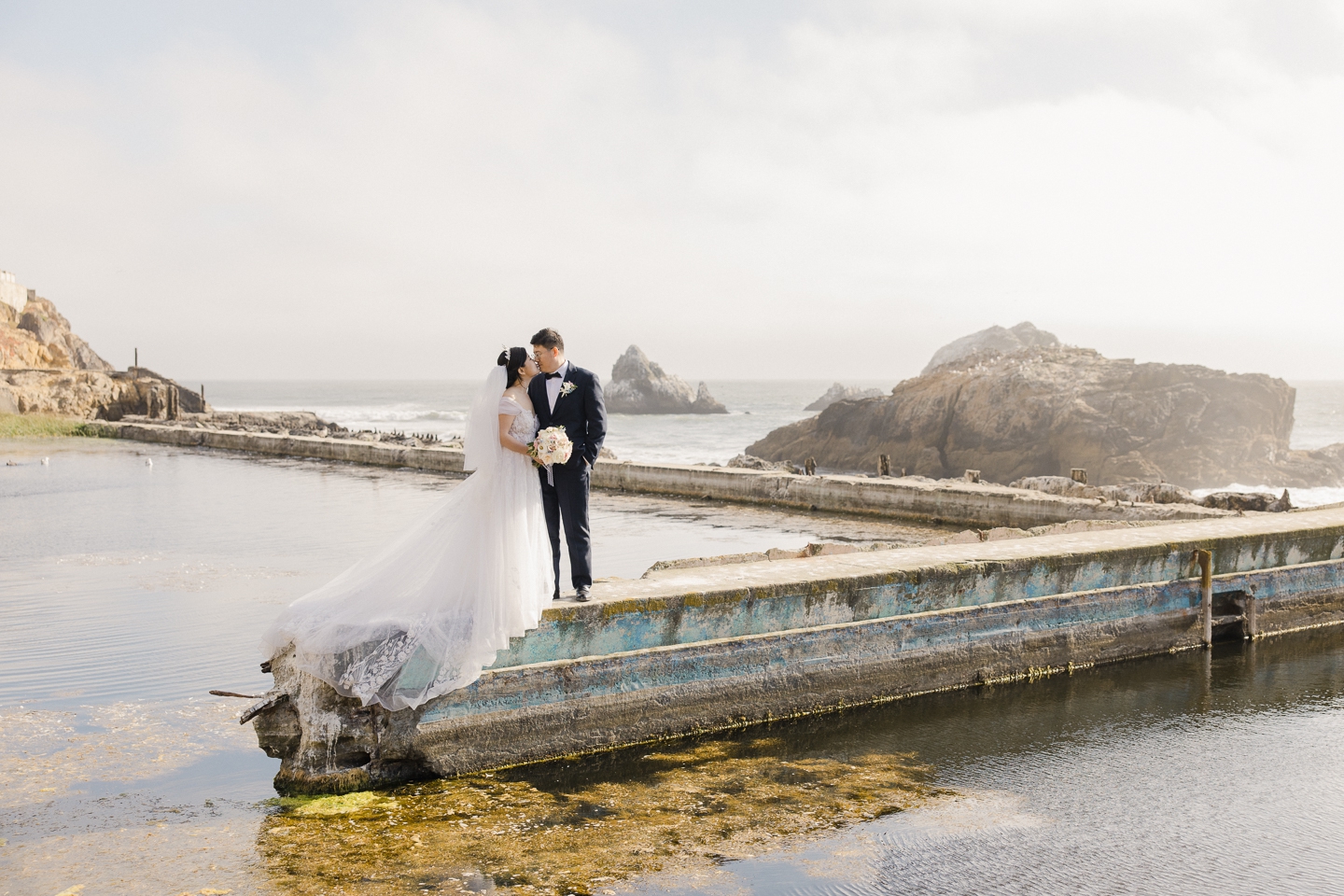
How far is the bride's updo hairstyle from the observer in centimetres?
511

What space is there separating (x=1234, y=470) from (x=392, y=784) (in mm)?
38648

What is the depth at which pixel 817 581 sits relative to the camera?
19.4 ft

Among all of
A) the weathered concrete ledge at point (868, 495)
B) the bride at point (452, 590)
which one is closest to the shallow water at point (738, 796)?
the bride at point (452, 590)

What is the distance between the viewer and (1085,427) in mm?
37719

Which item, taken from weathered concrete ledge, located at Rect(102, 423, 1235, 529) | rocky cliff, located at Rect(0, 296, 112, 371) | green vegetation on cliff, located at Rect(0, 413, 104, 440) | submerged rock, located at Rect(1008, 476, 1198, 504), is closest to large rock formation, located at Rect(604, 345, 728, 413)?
rocky cliff, located at Rect(0, 296, 112, 371)

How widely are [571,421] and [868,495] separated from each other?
34.0 feet

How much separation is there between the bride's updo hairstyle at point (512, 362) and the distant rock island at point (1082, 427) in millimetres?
33502

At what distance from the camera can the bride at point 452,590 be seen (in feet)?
15.1

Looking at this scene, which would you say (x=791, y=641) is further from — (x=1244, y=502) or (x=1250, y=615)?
(x=1244, y=502)

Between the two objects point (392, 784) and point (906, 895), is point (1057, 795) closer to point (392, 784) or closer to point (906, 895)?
point (906, 895)

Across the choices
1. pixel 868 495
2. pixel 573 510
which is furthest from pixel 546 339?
pixel 868 495

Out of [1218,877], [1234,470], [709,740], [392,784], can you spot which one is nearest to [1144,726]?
[1218,877]

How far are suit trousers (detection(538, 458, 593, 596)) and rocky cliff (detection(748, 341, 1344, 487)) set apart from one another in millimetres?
33114

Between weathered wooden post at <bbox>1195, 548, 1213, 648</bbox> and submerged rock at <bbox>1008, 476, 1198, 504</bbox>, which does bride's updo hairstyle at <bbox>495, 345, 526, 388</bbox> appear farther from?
submerged rock at <bbox>1008, 476, 1198, 504</bbox>
